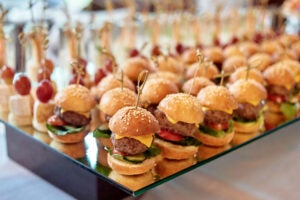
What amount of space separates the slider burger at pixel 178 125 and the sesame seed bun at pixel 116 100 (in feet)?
0.47

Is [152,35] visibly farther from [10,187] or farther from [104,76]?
[10,187]

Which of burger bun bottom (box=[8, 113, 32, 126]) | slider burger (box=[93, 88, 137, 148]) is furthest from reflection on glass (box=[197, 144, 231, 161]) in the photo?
burger bun bottom (box=[8, 113, 32, 126])

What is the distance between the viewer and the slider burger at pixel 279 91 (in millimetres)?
2482

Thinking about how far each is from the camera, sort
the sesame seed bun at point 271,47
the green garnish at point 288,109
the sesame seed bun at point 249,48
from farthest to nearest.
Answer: the sesame seed bun at point 271,47 < the sesame seed bun at point 249,48 < the green garnish at point 288,109

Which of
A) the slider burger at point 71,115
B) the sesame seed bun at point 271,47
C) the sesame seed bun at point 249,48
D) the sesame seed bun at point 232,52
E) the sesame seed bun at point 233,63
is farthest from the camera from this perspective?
the sesame seed bun at point 271,47

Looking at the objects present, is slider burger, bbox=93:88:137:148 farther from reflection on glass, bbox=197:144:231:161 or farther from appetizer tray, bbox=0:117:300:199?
reflection on glass, bbox=197:144:231:161

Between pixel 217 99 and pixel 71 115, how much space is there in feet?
2.30

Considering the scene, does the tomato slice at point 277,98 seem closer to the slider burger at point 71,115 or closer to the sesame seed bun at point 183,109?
the sesame seed bun at point 183,109

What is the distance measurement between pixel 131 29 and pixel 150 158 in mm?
1995

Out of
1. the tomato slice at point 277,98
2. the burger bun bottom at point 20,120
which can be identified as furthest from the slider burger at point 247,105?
the burger bun bottom at point 20,120

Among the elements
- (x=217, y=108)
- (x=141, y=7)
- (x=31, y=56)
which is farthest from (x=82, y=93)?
(x=141, y=7)

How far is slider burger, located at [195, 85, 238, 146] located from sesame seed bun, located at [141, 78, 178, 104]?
0.17 meters

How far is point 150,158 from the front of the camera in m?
1.70

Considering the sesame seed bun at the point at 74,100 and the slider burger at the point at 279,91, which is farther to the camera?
the slider burger at the point at 279,91
